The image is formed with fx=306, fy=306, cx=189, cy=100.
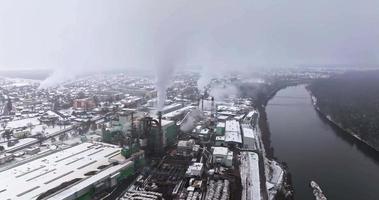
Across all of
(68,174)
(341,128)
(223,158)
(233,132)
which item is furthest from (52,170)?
(341,128)

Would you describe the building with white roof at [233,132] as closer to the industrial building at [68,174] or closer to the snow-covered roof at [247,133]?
the snow-covered roof at [247,133]

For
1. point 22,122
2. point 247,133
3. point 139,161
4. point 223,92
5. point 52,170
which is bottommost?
point 22,122

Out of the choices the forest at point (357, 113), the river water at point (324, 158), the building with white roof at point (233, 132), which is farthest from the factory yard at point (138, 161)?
the forest at point (357, 113)

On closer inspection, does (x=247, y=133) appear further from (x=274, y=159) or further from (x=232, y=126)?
(x=274, y=159)

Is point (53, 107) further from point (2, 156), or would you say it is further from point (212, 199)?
point (212, 199)

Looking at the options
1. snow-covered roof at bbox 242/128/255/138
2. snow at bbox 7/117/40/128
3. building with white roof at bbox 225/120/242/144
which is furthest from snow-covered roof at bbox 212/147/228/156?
snow at bbox 7/117/40/128

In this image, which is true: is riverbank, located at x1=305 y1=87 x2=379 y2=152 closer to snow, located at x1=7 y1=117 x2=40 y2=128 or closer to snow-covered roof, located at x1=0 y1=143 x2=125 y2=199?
snow-covered roof, located at x1=0 y1=143 x2=125 y2=199

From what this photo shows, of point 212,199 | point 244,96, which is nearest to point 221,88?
point 244,96
